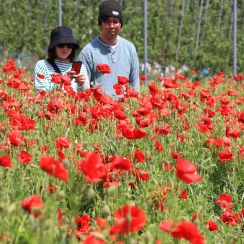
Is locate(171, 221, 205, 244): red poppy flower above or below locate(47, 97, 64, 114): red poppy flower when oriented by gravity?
above

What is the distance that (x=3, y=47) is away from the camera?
1484 centimetres

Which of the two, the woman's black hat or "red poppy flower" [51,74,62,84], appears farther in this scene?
the woman's black hat

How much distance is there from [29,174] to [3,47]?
13.0 meters

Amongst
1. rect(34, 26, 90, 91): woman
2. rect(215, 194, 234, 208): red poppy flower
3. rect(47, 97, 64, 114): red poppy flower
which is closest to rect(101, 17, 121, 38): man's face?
rect(34, 26, 90, 91): woman

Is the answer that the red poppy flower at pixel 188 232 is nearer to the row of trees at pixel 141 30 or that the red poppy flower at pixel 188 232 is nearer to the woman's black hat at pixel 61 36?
the woman's black hat at pixel 61 36

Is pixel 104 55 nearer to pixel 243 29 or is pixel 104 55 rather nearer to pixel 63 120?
pixel 63 120

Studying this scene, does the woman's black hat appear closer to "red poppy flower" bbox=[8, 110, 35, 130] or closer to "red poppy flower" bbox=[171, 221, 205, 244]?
"red poppy flower" bbox=[8, 110, 35, 130]

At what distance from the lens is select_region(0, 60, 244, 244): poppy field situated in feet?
5.01

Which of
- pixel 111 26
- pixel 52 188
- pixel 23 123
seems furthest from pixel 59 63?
pixel 52 188

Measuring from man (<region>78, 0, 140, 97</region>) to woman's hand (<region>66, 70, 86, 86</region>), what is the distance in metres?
0.46

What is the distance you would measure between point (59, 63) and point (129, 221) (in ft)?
9.74

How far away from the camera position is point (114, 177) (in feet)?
7.52

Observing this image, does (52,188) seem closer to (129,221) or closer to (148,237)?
(148,237)

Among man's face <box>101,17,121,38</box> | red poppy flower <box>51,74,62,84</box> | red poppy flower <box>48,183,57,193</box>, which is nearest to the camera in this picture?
red poppy flower <box>48,183,57,193</box>
